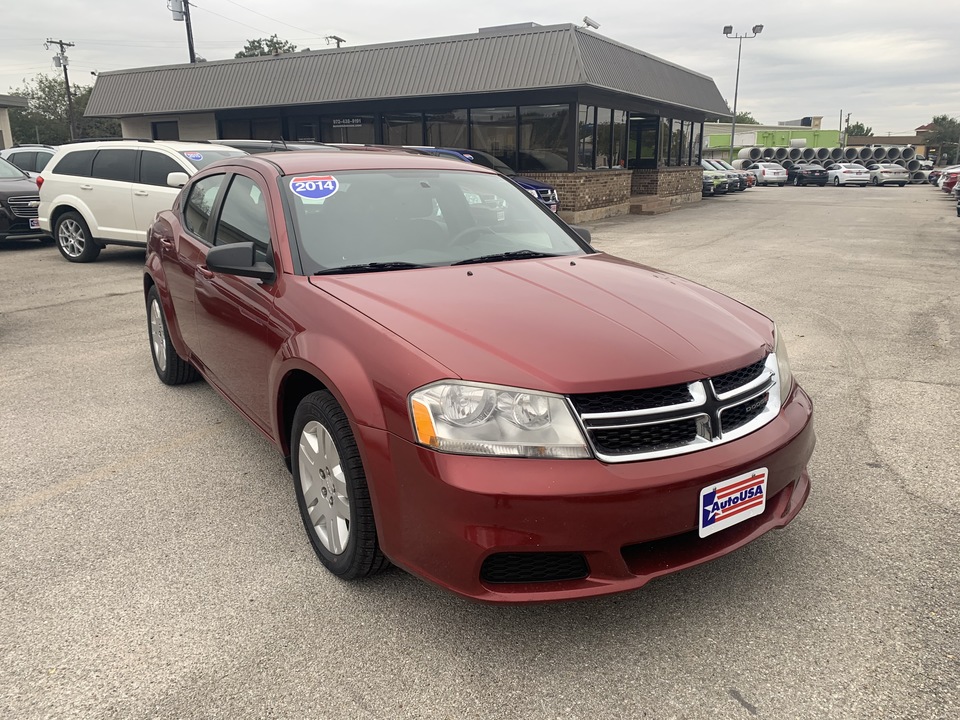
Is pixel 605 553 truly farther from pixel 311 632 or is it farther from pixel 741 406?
pixel 311 632

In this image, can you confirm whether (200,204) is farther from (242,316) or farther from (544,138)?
(544,138)

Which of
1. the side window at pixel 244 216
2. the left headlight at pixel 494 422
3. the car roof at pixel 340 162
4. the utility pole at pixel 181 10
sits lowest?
the left headlight at pixel 494 422

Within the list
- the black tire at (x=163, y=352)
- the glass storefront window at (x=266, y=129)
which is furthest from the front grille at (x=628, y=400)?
the glass storefront window at (x=266, y=129)

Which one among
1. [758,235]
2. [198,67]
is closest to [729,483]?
[758,235]

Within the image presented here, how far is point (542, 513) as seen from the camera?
2164 millimetres

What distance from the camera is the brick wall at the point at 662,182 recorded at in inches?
922

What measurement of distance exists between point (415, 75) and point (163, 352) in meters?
15.8

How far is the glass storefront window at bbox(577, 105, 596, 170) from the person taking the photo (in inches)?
726

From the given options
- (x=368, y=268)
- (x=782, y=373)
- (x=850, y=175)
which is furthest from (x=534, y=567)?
(x=850, y=175)

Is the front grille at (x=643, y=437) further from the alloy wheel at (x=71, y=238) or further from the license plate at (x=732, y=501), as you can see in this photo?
the alloy wheel at (x=71, y=238)

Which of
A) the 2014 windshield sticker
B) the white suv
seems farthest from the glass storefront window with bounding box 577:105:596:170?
the 2014 windshield sticker

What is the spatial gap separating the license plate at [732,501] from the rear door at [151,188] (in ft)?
31.4

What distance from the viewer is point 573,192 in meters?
18.4

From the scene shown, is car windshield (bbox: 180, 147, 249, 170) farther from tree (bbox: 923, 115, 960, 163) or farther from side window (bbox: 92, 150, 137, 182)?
tree (bbox: 923, 115, 960, 163)
